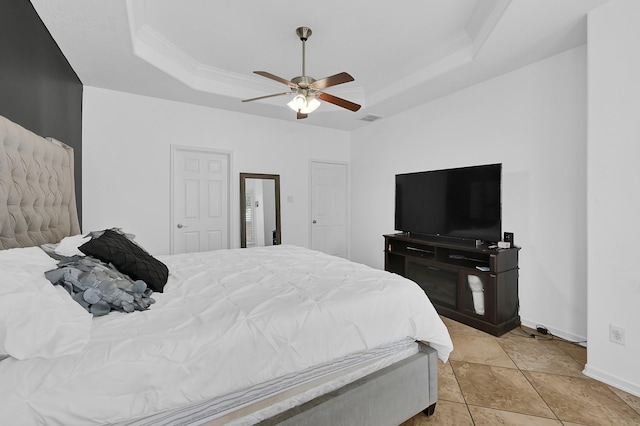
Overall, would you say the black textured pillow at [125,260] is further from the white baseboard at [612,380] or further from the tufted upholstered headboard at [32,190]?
the white baseboard at [612,380]

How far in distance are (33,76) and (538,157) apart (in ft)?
14.4

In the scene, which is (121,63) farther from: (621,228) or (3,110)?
(621,228)

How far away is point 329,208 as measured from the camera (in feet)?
17.6

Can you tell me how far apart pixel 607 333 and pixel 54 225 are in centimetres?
398

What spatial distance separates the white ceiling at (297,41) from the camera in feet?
7.63

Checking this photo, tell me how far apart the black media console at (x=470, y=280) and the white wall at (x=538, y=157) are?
0.81 ft

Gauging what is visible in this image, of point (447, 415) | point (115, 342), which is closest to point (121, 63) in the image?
point (115, 342)

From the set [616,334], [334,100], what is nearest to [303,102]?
[334,100]

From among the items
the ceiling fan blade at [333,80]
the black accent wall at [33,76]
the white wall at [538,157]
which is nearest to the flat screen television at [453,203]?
the white wall at [538,157]

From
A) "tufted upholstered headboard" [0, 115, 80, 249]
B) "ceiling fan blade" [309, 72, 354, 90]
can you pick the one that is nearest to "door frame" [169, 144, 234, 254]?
"tufted upholstered headboard" [0, 115, 80, 249]

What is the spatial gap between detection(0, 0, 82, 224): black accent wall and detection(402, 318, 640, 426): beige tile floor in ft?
10.6

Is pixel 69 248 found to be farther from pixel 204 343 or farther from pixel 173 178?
pixel 173 178

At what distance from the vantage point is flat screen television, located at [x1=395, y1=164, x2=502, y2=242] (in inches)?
117

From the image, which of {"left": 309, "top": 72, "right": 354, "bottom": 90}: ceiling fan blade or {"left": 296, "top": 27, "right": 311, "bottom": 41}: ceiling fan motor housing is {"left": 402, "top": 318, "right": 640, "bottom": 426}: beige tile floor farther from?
{"left": 296, "top": 27, "right": 311, "bottom": 41}: ceiling fan motor housing
